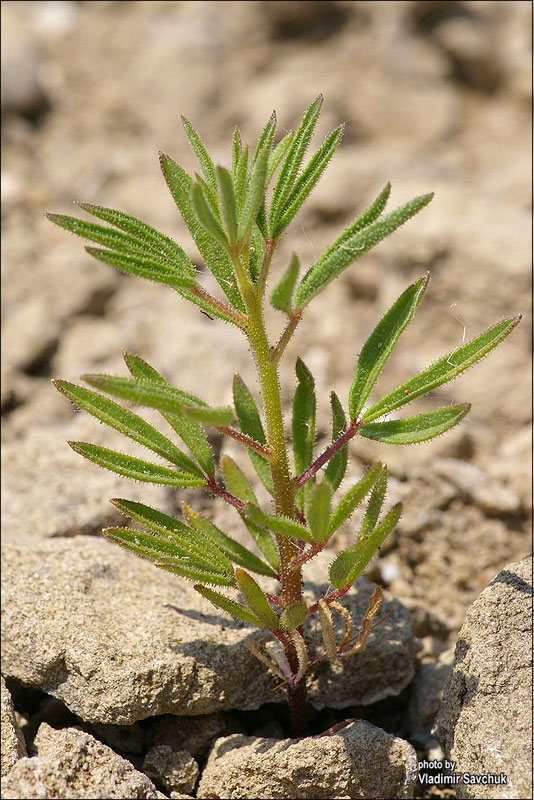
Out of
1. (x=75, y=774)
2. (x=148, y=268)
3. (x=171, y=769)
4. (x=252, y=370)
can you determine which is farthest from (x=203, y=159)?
(x=252, y=370)

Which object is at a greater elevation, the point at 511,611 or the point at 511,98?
the point at 511,98

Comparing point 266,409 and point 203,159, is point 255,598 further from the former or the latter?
point 203,159

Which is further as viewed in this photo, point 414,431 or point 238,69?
point 238,69

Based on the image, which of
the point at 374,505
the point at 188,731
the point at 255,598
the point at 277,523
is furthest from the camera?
the point at 188,731

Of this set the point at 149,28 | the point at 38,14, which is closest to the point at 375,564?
the point at 149,28

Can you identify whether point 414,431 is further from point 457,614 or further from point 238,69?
point 238,69

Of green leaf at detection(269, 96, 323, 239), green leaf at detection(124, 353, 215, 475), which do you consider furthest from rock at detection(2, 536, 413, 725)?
green leaf at detection(269, 96, 323, 239)
